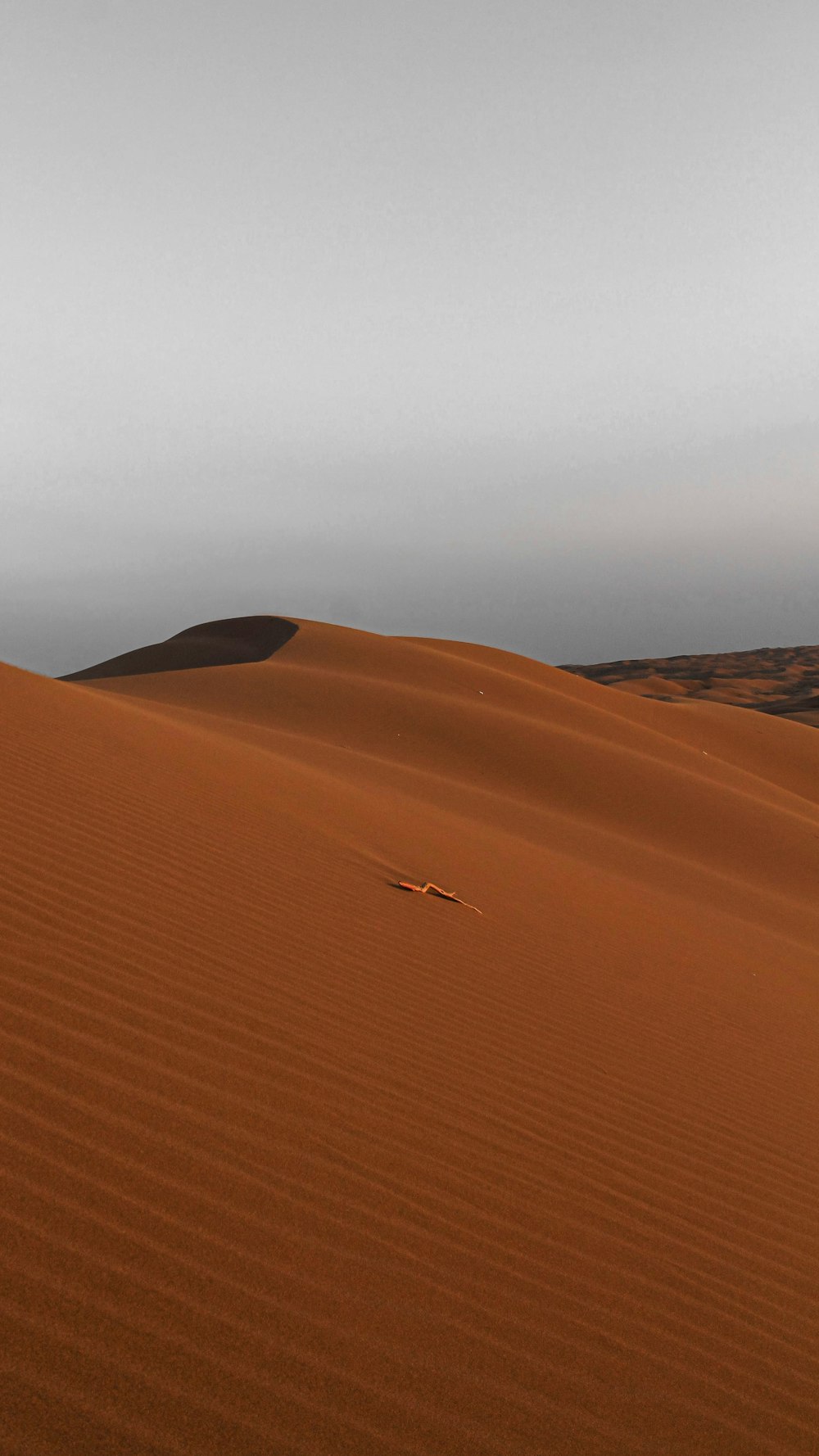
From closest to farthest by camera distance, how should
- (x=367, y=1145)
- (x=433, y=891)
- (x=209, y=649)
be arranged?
(x=367, y=1145) < (x=433, y=891) < (x=209, y=649)

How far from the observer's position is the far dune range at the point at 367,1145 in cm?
238

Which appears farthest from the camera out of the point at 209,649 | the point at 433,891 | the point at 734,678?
the point at 734,678

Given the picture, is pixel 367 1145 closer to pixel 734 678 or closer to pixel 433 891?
pixel 433 891

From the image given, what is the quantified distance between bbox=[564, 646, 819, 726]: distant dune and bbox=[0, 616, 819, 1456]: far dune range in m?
28.7

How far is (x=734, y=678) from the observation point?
207 ft

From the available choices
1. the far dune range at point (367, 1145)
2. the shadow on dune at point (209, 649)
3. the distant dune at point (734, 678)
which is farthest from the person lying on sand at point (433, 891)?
the distant dune at point (734, 678)

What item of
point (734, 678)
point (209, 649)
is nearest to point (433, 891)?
point (209, 649)

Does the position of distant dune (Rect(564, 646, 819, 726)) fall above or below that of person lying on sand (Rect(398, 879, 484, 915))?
above

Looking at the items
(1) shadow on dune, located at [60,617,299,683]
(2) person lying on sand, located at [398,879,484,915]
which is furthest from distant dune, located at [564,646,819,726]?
(2) person lying on sand, located at [398,879,484,915]

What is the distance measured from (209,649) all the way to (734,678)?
42.2 metres

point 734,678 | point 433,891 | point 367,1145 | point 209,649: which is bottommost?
point 367,1145

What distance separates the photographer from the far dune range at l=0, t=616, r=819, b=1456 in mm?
2383

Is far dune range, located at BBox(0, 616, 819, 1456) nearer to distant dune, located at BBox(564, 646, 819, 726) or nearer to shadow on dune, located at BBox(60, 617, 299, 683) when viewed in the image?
shadow on dune, located at BBox(60, 617, 299, 683)

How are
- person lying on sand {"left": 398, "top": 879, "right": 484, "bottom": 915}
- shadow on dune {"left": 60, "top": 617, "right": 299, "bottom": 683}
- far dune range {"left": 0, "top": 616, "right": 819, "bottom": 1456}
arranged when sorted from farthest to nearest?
shadow on dune {"left": 60, "top": 617, "right": 299, "bottom": 683}, person lying on sand {"left": 398, "top": 879, "right": 484, "bottom": 915}, far dune range {"left": 0, "top": 616, "right": 819, "bottom": 1456}
